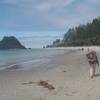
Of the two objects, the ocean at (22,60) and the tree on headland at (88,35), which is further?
the tree on headland at (88,35)

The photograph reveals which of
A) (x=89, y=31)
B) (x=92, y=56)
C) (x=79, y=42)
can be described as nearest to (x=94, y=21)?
(x=89, y=31)

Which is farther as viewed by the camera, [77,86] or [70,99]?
[77,86]

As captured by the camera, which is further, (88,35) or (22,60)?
(88,35)

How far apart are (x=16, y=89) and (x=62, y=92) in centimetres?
242

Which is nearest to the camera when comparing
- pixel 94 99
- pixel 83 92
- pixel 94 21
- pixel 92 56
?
pixel 94 99

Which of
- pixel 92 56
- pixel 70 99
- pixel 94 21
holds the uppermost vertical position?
pixel 94 21

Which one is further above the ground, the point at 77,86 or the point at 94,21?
the point at 94,21

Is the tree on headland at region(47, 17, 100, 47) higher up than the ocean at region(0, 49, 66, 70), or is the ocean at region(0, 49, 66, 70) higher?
the tree on headland at region(47, 17, 100, 47)

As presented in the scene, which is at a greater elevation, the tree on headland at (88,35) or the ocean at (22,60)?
the tree on headland at (88,35)

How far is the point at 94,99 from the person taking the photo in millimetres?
10055

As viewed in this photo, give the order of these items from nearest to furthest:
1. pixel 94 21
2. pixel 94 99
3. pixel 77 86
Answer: pixel 94 99 < pixel 77 86 < pixel 94 21

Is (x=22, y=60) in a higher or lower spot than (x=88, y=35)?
lower

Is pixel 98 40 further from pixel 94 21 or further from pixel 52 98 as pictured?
pixel 52 98

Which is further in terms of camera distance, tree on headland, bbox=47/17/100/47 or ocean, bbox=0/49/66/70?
tree on headland, bbox=47/17/100/47
